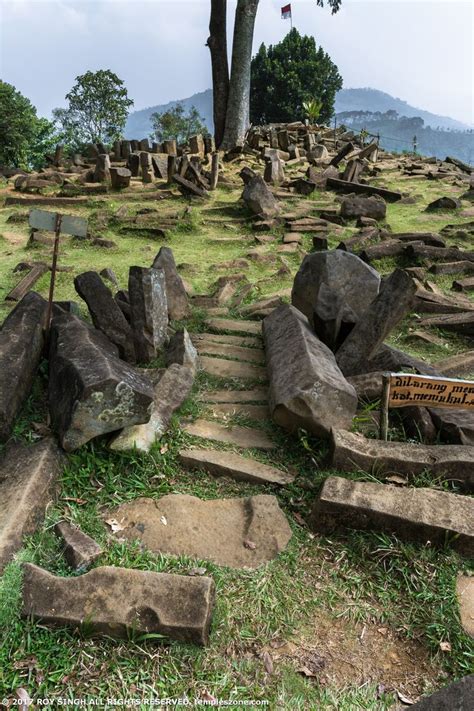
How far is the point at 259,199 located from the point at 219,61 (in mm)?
11945

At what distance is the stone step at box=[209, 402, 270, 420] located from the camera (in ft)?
13.4

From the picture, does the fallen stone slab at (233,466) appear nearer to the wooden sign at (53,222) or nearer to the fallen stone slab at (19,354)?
the fallen stone slab at (19,354)

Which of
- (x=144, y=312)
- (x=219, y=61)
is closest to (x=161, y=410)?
(x=144, y=312)

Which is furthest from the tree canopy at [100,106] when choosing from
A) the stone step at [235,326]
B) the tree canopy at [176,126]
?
the stone step at [235,326]

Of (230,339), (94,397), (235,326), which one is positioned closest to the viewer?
(94,397)

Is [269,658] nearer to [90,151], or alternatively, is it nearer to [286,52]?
[90,151]

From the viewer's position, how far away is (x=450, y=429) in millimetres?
3604

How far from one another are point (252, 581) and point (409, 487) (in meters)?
1.18

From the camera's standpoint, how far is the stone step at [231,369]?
185 inches

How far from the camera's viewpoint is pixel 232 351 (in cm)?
514

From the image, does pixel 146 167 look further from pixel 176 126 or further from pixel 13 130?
pixel 176 126

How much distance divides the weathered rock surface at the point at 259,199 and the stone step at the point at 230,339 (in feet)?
18.4

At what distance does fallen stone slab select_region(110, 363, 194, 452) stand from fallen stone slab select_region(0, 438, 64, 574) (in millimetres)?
A: 420

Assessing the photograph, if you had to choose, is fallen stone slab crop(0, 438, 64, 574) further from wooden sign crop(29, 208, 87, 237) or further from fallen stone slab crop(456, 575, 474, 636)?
fallen stone slab crop(456, 575, 474, 636)
